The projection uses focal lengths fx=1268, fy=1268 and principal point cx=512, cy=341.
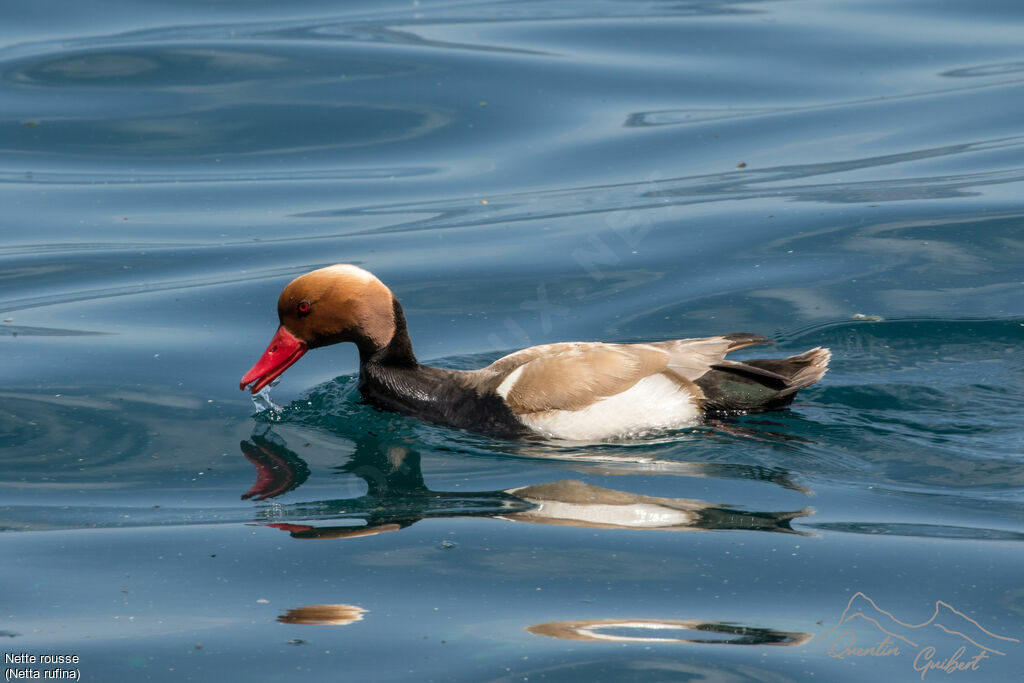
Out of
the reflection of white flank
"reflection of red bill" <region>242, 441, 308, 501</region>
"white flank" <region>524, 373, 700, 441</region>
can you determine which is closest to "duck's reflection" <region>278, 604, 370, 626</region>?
the reflection of white flank

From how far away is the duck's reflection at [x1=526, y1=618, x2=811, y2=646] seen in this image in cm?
456

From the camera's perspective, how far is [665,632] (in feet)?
15.2

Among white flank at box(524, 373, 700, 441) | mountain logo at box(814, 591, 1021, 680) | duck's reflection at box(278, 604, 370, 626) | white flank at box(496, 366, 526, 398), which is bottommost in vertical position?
mountain logo at box(814, 591, 1021, 680)

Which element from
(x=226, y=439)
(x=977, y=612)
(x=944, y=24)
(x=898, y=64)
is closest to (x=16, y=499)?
(x=226, y=439)

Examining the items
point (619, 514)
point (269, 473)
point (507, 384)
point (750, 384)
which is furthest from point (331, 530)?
point (750, 384)

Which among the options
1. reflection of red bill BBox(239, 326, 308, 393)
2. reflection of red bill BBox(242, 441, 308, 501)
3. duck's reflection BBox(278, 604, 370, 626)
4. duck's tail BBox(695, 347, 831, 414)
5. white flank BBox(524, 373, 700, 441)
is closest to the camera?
duck's reflection BBox(278, 604, 370, 626)

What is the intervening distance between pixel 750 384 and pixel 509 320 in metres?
2.27

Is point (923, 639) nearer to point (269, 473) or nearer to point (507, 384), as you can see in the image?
point (507, 384)

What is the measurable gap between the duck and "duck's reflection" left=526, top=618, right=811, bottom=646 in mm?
2079

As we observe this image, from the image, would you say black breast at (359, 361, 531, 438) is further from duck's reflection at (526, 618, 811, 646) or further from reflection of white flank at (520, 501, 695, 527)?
duck's reflection at (526, 618, 811, 646)

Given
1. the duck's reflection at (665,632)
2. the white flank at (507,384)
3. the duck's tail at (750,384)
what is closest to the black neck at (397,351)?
the white flank at (507,384)

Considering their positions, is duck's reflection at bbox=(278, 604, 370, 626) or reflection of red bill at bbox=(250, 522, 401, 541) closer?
duck's reflection at bbox=(278, 604, 370, 626)

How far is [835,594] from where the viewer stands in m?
4.92

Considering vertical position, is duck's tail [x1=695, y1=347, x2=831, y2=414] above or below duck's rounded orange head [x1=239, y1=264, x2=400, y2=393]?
below
